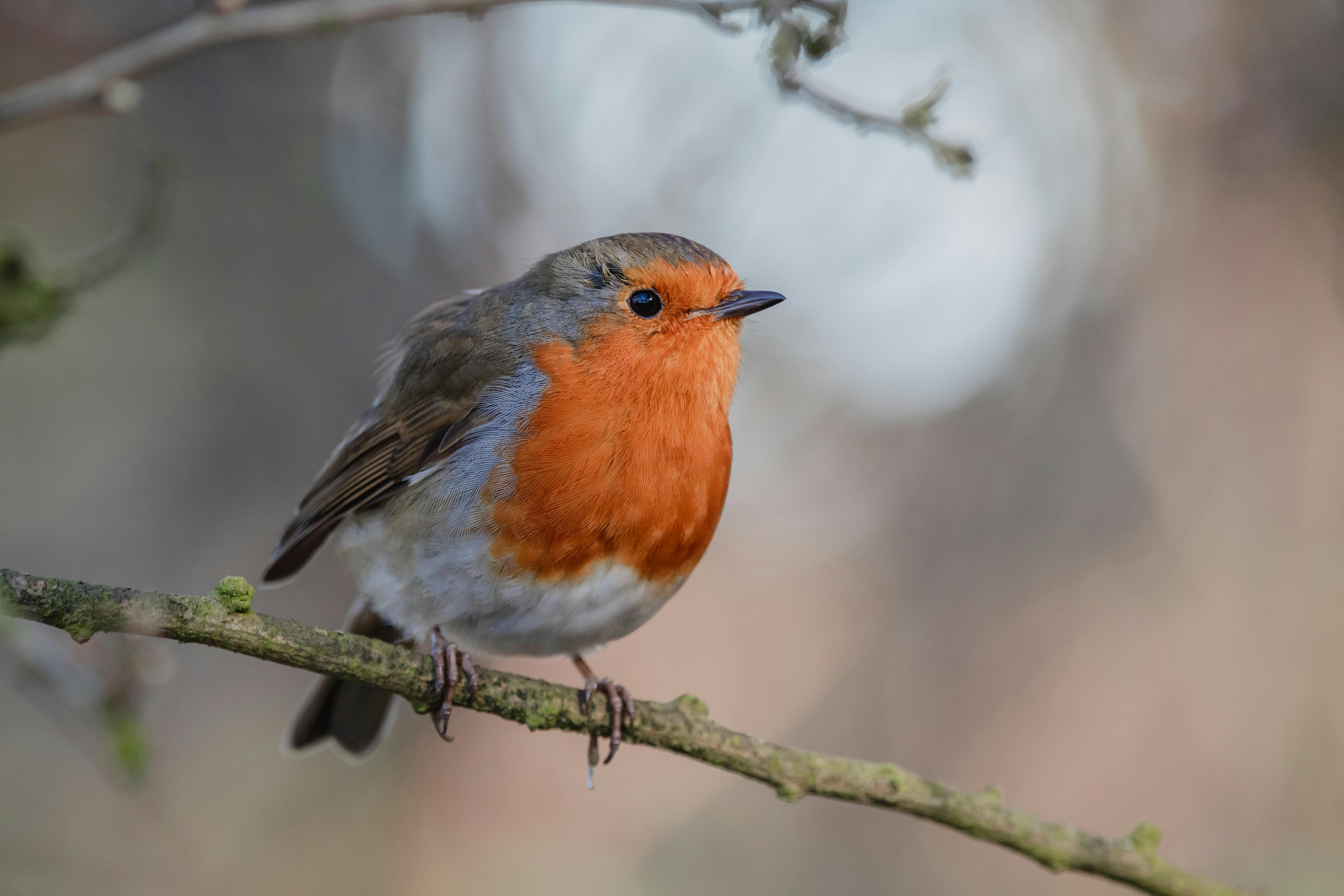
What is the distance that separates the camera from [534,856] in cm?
634

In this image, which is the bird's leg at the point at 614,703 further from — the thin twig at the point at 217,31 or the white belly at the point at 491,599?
the thin twig at the point at 217,31

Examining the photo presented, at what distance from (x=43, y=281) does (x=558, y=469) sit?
158cm

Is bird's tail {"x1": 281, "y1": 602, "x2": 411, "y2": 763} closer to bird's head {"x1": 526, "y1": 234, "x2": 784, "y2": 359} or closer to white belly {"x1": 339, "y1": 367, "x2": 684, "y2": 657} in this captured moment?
white belly {"x1": 339, "y1": 367, "x2": 684, "y2": 657}

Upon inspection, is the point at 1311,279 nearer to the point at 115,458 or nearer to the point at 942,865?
the point at 942,865

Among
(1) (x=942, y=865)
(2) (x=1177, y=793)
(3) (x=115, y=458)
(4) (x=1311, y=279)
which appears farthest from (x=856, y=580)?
(3) (x=115, y=458)

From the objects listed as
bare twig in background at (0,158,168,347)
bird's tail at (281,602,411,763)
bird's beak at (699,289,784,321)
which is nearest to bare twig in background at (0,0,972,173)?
bare twig in background at (0,158,168,347)

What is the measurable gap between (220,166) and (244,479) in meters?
1.87

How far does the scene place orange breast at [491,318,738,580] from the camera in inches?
115

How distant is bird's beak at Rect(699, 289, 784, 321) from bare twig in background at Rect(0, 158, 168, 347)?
70.0 inches

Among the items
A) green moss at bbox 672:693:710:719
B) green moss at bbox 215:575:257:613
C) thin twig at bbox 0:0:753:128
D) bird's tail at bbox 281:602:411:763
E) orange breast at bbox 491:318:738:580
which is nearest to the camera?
thin twig at bbox 0:0:753:128

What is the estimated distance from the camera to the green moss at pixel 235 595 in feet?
6.66

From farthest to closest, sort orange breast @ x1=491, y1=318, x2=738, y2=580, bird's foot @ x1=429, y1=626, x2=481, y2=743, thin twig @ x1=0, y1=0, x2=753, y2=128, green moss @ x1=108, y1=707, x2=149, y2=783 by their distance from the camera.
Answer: orange breast @ x1=491, y1=318, x2=738, y2=580, bird's foot @ x1=429, y1=626, x2=481, y2=743, green moss @ x1=108, y1=707, x2=149, y2=783, thin twig @ x1=0, y1=0, x2=753, y2=128

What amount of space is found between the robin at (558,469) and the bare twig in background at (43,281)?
1289 mm

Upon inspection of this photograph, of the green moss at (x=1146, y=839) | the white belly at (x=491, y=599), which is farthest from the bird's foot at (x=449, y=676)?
the green moss at (x=1146, y=839)
